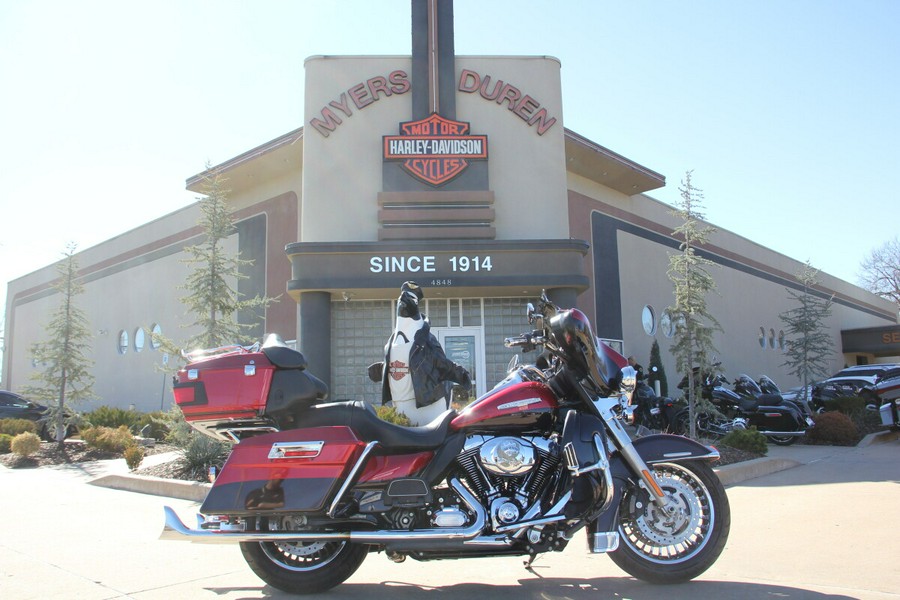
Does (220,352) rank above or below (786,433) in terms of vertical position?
above

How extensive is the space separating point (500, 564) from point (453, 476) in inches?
52.2

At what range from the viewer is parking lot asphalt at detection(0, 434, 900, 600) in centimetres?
427

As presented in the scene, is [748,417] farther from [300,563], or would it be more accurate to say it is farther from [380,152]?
[300,563]

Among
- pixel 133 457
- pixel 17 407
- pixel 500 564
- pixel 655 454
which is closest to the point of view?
pixel 655 454

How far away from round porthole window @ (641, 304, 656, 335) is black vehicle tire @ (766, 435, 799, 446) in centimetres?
984

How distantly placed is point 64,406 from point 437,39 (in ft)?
39.0

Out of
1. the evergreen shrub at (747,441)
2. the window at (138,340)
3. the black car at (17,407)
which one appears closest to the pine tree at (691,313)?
the evergreen shrub at (747,441)

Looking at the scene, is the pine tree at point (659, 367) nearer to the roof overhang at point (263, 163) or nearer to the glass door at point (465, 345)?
the glass door at point (465, 345)

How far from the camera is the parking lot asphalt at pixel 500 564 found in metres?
4.27

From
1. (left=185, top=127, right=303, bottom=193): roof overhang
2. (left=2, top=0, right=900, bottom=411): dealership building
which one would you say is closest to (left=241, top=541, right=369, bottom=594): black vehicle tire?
(left=2, top=0, right=900, bottom=411): dealership building

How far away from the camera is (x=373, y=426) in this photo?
166 inches

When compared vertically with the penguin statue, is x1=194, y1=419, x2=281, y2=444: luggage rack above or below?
below

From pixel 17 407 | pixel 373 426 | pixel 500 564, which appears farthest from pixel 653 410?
pixel 17 407

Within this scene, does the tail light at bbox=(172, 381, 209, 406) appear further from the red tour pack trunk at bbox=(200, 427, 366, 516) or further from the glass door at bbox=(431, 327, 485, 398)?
the glass door at bbox=(431, 327, 485, 398)
